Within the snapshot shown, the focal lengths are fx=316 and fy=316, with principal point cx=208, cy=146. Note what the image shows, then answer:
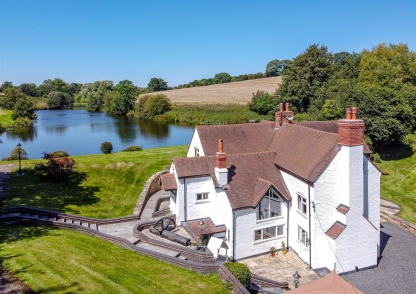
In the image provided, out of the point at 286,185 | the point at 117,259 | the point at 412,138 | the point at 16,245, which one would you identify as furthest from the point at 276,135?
the point at 412,138

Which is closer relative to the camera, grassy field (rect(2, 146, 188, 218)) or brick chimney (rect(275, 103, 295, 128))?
grassy field (rect(2, 146, 188, 218))

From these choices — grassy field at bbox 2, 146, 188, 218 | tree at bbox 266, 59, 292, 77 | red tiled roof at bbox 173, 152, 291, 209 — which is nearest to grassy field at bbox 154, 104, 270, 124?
grassy field at bbox 2, 146, 188, 218

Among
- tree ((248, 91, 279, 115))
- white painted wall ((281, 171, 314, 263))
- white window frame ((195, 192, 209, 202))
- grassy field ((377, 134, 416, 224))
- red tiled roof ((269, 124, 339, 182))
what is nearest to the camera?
red tiled roof ((269, 124, 339, 182))

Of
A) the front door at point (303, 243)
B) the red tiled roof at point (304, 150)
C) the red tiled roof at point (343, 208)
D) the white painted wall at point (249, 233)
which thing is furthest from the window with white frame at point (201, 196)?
the red tiled roof at point (343, 208)

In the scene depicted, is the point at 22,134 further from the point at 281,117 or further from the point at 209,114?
the point at 281,117

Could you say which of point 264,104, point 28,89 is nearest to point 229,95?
point 264,104

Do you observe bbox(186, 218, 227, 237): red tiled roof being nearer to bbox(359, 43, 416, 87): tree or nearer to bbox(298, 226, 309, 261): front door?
bbox(298, 226, 309, 261): front door

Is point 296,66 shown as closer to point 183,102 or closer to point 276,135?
point 276,135
